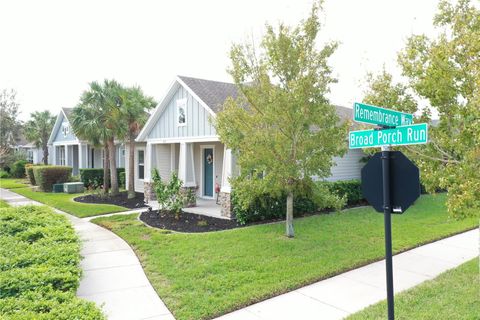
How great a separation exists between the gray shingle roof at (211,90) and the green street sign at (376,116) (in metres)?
9.40

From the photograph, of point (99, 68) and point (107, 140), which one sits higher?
point (99, 68)

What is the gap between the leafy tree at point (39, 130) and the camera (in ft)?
124

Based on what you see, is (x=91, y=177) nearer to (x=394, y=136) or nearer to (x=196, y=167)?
(x=196, y=167)

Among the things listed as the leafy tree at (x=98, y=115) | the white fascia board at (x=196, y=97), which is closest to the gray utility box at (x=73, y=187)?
the leafy tree at (x=98, y=115)

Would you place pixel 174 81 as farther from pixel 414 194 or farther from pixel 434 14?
pixel 414 194

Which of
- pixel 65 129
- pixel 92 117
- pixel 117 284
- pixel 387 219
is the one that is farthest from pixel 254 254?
pixel 65 129

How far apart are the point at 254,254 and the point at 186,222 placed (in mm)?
Result: 4404

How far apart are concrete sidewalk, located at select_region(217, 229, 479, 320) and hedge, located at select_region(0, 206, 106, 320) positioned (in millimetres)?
2253

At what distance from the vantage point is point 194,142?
51.8ft

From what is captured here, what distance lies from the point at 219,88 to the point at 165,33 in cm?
343

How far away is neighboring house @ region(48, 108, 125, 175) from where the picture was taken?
90.8 feet

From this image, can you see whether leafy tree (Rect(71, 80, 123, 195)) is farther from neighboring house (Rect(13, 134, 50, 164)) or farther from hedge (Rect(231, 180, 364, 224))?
neighboring house (Rect(13, 134, 50, 164))

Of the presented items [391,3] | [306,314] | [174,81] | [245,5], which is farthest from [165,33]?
[306,314]

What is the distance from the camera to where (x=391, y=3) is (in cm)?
672
